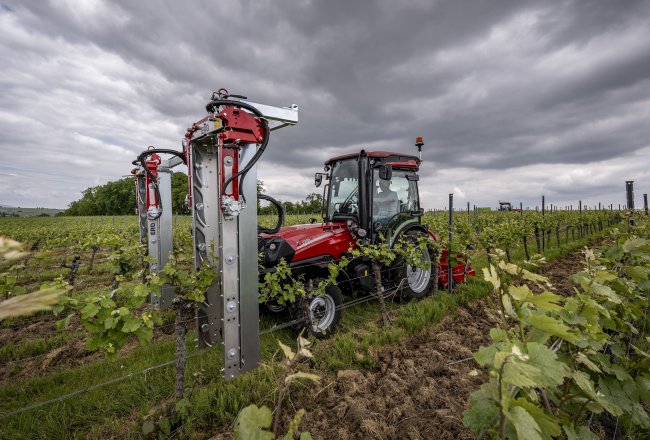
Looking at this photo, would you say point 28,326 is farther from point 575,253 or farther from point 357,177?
point 575,253

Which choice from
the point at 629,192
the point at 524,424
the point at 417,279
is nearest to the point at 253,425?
the point at 524,424

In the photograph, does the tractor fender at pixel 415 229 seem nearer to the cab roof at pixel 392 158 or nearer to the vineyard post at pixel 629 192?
the cab roof at pixel 392 158

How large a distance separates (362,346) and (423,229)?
2903 mm

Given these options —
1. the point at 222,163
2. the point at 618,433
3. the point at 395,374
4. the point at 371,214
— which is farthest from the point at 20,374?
the point at 618,433

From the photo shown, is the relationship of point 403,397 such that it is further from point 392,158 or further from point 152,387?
point 392,158

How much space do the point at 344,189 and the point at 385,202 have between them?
2.25 feet

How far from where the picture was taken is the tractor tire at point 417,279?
536 centimetres

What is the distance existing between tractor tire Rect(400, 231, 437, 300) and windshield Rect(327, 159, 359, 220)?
1.13m

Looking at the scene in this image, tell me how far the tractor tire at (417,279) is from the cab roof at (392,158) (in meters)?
1.16

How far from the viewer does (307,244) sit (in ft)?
13.6

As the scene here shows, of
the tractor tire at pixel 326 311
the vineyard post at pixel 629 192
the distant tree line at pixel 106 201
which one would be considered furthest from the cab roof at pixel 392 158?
the distant tree line at pixel 106 201

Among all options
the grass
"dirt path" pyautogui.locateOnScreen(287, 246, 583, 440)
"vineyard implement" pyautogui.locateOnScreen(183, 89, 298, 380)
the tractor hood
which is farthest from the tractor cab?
"vineyard implement" pyautogui.locateOnScreen(183, 89, 298, 380)

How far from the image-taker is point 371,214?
16.1 feet

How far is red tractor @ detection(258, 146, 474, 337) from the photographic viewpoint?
4051mm
